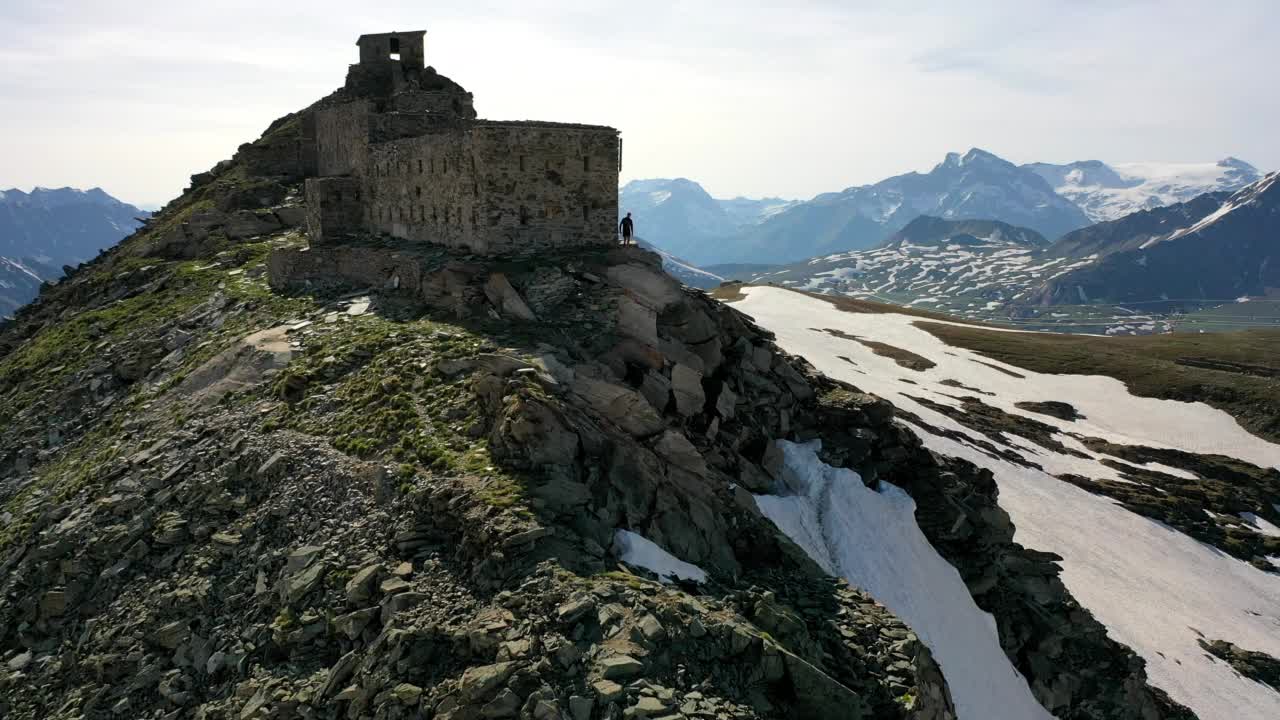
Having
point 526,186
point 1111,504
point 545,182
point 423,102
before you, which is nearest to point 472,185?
point 526,186

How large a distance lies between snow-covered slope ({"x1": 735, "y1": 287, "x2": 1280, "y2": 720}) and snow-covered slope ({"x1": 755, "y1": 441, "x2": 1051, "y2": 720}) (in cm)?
160

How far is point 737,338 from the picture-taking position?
36.1m

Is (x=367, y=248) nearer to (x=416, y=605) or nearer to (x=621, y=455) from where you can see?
(x=621, y=455)

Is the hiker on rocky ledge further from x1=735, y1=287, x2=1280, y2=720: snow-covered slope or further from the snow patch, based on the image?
x1=735, y1=287, x2=1280, y2=720: snow-covered slope

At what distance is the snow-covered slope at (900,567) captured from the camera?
29.5m

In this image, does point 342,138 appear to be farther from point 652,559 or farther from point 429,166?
point 652,559

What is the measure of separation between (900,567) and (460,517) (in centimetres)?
1965

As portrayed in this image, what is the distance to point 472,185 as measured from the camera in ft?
113

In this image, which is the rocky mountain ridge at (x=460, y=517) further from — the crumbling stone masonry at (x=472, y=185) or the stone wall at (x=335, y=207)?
the stone wall at (x=335, y=207)

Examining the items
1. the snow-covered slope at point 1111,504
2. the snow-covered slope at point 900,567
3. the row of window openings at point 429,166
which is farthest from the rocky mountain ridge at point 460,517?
the snow-covered slope at point 1111,504

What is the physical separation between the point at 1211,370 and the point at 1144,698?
11429cm

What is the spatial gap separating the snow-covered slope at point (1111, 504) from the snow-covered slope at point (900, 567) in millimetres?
1596

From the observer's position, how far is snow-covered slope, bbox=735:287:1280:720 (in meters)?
51.0

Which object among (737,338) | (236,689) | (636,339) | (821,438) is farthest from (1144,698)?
(236,689)
